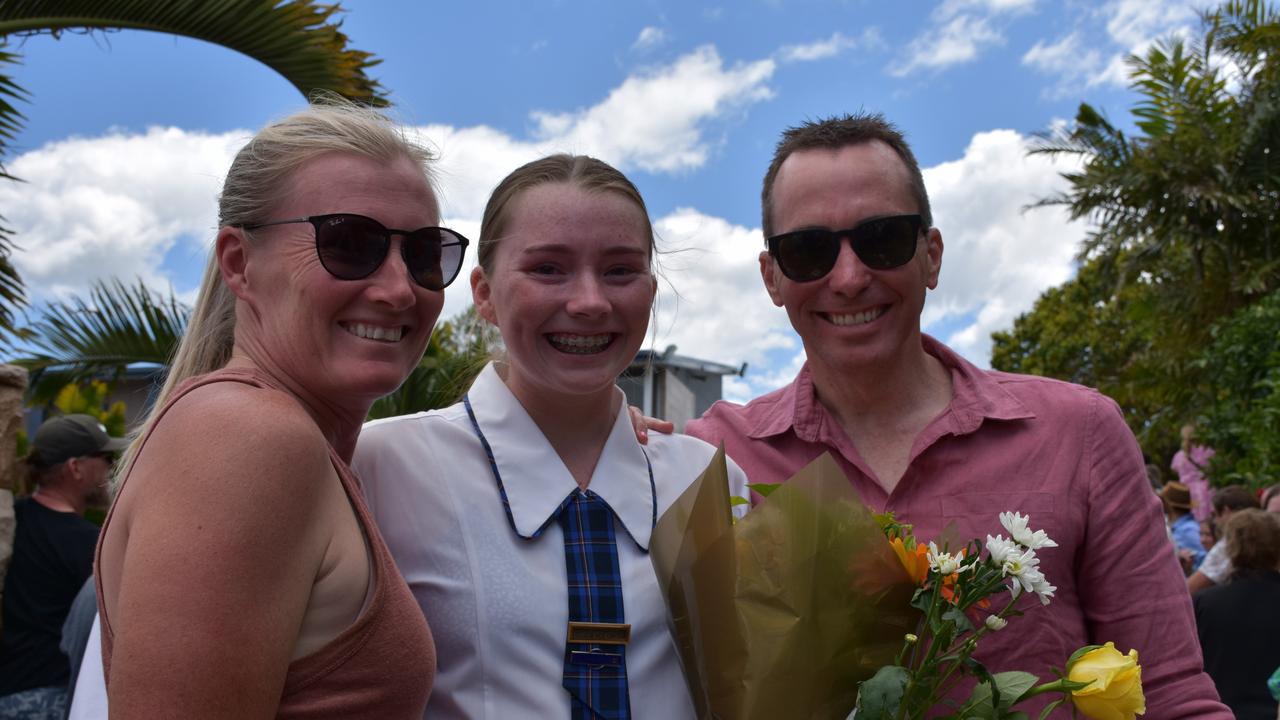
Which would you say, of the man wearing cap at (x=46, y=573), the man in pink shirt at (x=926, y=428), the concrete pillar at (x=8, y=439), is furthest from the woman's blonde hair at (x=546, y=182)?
the concrete pillar at (x=8, y=439)

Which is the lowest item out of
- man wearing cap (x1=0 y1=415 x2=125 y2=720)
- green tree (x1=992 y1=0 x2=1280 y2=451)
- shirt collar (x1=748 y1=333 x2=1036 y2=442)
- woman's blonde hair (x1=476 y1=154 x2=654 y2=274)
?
man wearing cap (x1=0 y1=415 x2=125 y2=720)

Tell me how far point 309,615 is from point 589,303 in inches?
32.3

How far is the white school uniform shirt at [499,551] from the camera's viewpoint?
184 cm

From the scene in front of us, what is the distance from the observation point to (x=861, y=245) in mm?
2387

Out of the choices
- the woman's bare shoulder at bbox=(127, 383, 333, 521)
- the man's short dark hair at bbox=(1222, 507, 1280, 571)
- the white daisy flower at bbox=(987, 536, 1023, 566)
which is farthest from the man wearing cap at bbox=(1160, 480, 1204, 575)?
the woman's bare shoulder at bbox=(127, 383, 333, 521)

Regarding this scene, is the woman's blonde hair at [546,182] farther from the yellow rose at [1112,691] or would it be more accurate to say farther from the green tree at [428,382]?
the green tree at [428,382]

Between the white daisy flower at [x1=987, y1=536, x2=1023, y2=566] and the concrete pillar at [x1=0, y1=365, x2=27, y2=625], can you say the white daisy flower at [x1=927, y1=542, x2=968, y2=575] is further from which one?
the concrete pillar at [x1=0, y1=365, x2=27, y2=625]

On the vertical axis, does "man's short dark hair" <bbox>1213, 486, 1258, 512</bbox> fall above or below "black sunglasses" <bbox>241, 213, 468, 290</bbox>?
below

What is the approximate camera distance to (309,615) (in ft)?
4.68

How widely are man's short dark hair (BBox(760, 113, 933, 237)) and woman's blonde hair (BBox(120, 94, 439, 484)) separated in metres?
1.01

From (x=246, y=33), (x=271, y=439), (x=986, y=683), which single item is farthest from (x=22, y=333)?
(x=986, y=683)

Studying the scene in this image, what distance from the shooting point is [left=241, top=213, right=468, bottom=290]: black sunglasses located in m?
1.68

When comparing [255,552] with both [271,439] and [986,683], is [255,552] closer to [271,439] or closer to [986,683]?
[271,439]

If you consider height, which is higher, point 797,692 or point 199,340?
point 199,340
